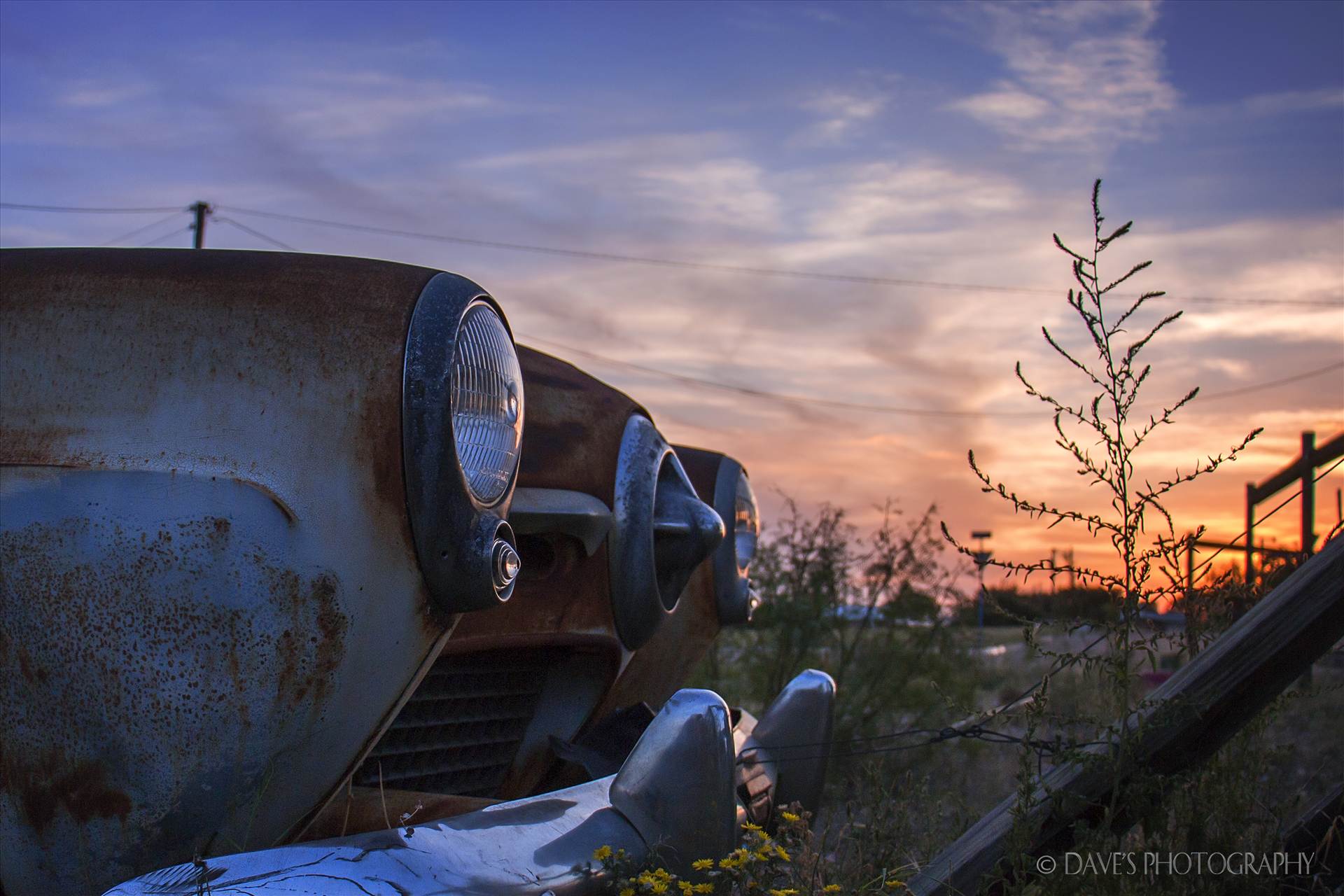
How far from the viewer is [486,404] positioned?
1783 mm

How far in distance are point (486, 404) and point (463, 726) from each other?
683 millimetres

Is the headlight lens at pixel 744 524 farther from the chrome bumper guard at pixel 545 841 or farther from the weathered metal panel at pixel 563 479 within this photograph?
the chrome bumper guard at pixel 545 841

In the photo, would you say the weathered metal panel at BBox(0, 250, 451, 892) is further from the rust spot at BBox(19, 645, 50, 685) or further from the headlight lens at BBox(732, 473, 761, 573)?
the headlight lens at BBox(732, 473, 761, 573)

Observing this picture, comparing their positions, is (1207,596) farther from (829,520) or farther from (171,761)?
(829,520)

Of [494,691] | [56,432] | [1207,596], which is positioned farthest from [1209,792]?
[56,432]

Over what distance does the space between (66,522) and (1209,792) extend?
225 cm

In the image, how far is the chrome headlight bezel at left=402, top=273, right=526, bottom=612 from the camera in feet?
5.33

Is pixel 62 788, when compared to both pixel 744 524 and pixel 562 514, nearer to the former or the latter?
pixel 562 514

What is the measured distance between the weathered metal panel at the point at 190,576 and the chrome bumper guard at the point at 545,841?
0.13m

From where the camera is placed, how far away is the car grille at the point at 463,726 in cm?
198

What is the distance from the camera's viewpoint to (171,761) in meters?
1.53

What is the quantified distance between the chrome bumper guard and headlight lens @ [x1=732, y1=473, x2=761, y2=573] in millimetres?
1017

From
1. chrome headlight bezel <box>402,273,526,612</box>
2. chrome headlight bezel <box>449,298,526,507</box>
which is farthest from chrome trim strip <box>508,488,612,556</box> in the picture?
chrome headlight bezel <box>402,273,526,612</box>

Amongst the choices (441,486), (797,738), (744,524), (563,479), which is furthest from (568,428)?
(744,524)
